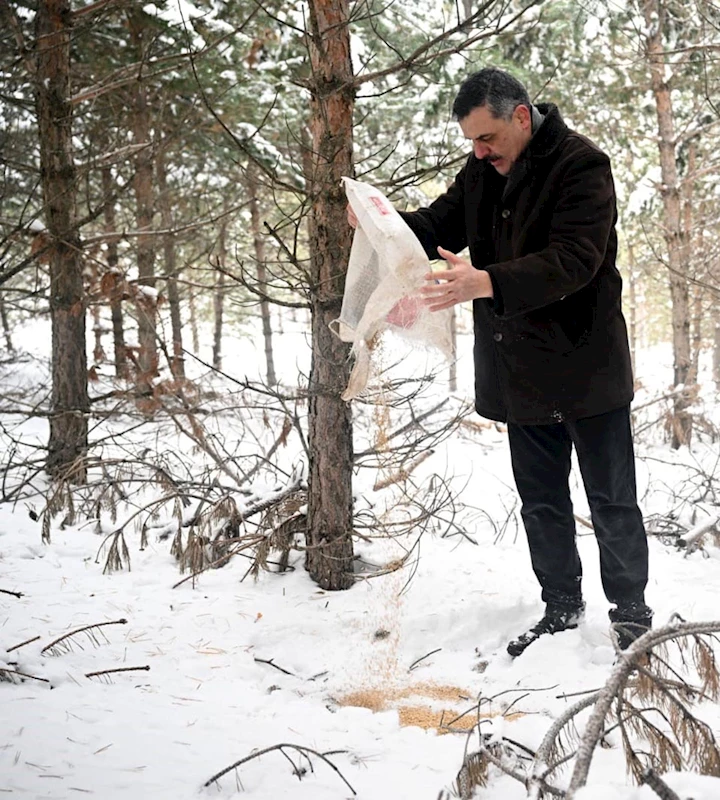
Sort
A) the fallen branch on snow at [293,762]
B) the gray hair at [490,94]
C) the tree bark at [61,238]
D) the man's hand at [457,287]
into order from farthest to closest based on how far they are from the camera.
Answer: the tree bark at [61,238]
the gray hair at [490,94]
the man's hand at [457,287]
the fallen branch on snow at [293,762]

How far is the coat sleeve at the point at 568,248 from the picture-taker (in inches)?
94.0

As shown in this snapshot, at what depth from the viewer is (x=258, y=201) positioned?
23.8 ft

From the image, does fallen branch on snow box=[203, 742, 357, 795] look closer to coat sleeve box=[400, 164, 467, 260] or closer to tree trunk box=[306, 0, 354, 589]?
tree trunk box=[306, 0, 354, 589]

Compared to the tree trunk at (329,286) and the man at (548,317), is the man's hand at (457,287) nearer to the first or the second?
the man at (548,317)

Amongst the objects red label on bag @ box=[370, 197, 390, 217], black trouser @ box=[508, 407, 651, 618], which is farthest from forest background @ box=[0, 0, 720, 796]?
black trouser @ box=[508, 407, 651, 618]

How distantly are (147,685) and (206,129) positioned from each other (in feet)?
27.8

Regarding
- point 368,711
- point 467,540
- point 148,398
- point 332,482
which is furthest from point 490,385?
point 148,398

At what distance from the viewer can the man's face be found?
2611mm

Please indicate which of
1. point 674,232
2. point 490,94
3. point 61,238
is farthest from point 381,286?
point 674,232

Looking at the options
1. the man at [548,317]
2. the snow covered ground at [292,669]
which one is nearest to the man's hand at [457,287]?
the man at [548,317]

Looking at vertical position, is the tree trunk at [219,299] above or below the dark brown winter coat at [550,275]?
above

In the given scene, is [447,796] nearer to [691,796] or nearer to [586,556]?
[691,796]

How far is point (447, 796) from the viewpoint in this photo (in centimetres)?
171

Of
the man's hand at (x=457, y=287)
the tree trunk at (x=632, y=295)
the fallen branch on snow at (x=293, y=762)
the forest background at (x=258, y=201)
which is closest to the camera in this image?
the fallen branch on snow at (x=293, y=762)
